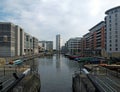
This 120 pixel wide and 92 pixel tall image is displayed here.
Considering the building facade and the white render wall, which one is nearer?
the building facade

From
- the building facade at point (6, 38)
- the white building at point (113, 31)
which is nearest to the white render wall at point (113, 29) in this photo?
the white building at point (113, 31)

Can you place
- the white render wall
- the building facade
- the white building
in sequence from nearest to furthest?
1. the building facade
2. the white building
3. the white render wall

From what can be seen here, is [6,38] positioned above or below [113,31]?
below

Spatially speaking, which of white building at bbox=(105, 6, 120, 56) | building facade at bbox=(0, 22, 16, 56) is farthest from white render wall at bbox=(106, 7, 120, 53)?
building facade at bbox=(0, 22, 16, 56)

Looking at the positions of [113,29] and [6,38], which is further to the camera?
[113,29]

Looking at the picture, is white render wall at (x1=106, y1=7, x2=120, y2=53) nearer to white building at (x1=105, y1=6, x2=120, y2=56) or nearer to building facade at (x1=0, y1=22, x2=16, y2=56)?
white building at (x1=105, y1=6, x2=120, y2=56)

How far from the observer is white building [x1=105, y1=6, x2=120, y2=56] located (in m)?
102

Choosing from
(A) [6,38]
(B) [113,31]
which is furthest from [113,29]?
(A) [6,38]

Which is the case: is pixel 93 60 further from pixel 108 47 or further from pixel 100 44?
pixel 100 44

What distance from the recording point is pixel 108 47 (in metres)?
107

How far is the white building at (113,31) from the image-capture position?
335 ft

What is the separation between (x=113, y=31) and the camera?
340 ft

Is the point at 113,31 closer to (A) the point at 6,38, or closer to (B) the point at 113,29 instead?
(B) the point at 113,29

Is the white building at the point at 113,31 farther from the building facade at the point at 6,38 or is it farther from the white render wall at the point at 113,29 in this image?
the building facade at the point at 6,38
